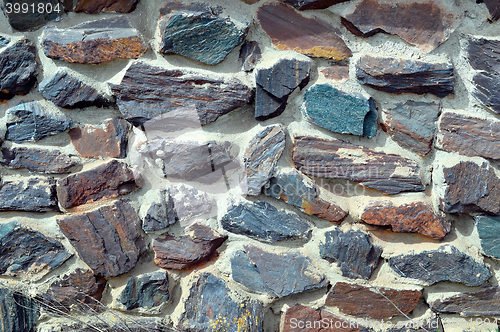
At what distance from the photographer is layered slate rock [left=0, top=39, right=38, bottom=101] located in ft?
3.39

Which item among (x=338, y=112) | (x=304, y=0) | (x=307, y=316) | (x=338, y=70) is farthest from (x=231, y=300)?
(x=304, y=0)

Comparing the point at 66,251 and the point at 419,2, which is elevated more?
the point at 419,2

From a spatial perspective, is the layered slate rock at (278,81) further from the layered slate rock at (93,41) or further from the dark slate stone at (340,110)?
the layered slate rock at (93,41)

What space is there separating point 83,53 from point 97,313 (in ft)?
2.48

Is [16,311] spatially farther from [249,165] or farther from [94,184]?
[249,165]

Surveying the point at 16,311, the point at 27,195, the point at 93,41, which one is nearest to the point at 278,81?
the point at 93,41

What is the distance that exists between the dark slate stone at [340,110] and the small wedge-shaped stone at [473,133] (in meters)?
0.21

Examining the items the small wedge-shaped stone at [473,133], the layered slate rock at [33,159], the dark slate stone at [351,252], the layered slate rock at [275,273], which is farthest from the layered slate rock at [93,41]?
the small wedge-shaped stone at [473,133]

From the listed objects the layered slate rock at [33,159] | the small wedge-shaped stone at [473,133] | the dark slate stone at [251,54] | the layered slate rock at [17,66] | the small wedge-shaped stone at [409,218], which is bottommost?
the small wedge-shaped stone at [409,218]

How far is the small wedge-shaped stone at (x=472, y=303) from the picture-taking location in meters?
1.09

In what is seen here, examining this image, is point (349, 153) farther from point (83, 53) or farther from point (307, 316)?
point (83, 53)

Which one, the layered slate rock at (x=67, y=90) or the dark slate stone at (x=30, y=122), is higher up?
the layered slate rock at (x=67, y=90)

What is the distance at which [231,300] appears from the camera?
108 centimetres

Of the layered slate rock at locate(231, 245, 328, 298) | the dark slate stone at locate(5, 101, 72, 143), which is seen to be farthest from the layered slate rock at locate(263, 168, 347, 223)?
the dark slate stone at locate(5, 101, 72, 143)
